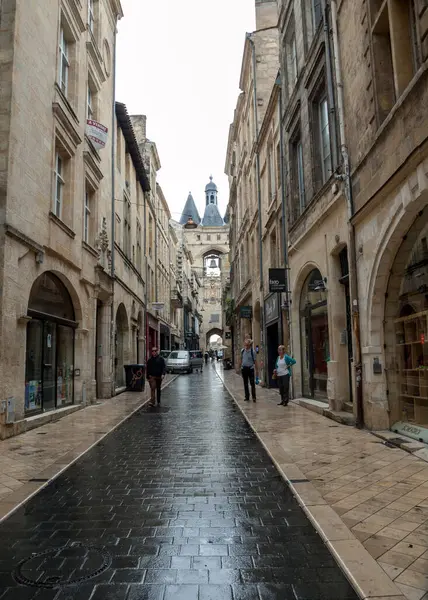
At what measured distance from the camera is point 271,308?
18344 millimetres

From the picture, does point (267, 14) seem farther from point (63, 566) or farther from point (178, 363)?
point (63, 566)

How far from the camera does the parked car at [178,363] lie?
34938mm

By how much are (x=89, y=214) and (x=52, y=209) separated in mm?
3920

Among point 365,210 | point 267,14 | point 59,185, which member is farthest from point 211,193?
point 365,210

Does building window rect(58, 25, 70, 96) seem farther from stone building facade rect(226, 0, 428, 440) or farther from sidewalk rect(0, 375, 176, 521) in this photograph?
sidewalk rect(0, 375, 176, 521)

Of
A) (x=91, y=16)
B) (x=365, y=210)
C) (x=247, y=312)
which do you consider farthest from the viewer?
(x=247, y=312)

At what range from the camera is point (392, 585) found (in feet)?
9.29

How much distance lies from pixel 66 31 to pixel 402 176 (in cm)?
1058

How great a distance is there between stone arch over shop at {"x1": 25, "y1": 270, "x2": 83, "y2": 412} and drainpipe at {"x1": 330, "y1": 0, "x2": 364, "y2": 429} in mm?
6352

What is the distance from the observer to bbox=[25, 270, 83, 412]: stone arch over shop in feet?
33.1

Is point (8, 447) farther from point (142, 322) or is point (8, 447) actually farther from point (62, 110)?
point (142, 322)

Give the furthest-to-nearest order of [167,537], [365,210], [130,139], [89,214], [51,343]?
[130,139] → [89,214] → [51,343] → [365,210] → [167,537]

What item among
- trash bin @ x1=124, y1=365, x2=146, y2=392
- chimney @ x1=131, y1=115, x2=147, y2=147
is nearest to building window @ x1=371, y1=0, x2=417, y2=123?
trash bin @ x1=124, y1=365, x2=146, y2=392

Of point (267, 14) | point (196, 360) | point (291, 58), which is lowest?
point (196, 360)
